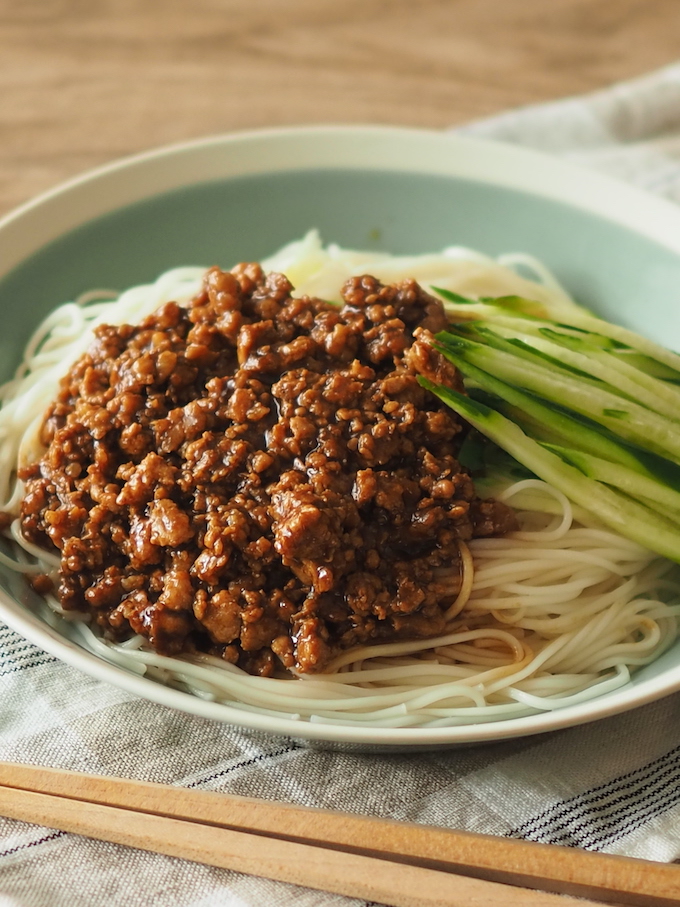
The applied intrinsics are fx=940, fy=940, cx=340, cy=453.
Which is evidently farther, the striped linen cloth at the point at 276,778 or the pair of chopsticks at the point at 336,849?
the striped linen cloth at the point at 276,778

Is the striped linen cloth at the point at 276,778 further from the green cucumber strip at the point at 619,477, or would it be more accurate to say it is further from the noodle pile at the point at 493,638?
the green cucumber strip at the point at 619,477

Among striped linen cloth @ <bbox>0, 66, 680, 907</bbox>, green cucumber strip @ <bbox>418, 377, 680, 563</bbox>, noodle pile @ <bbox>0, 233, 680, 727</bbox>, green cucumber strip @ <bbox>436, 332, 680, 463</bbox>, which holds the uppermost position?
green cucumber strip @ <bbox>436, 332, 680, 463</bbox>

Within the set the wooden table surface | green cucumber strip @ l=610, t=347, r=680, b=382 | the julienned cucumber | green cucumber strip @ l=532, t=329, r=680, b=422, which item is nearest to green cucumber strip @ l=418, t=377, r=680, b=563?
the julienned cucumber

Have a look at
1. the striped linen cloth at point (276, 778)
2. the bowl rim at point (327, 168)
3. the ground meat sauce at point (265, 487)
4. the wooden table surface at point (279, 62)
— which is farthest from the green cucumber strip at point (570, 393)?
the wooden table surface at point (279, 62)

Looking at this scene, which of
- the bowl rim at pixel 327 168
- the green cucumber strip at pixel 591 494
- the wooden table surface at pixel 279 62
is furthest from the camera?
the wooden table surface at pixel 279 62

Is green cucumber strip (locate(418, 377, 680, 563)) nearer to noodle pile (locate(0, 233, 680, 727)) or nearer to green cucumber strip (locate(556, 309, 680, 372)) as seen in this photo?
noodle pile (locate(0, 233, 680, 727))

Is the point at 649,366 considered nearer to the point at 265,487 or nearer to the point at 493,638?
the point at 493,638

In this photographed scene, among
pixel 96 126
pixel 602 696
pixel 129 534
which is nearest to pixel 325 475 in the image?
pixel 129 534
